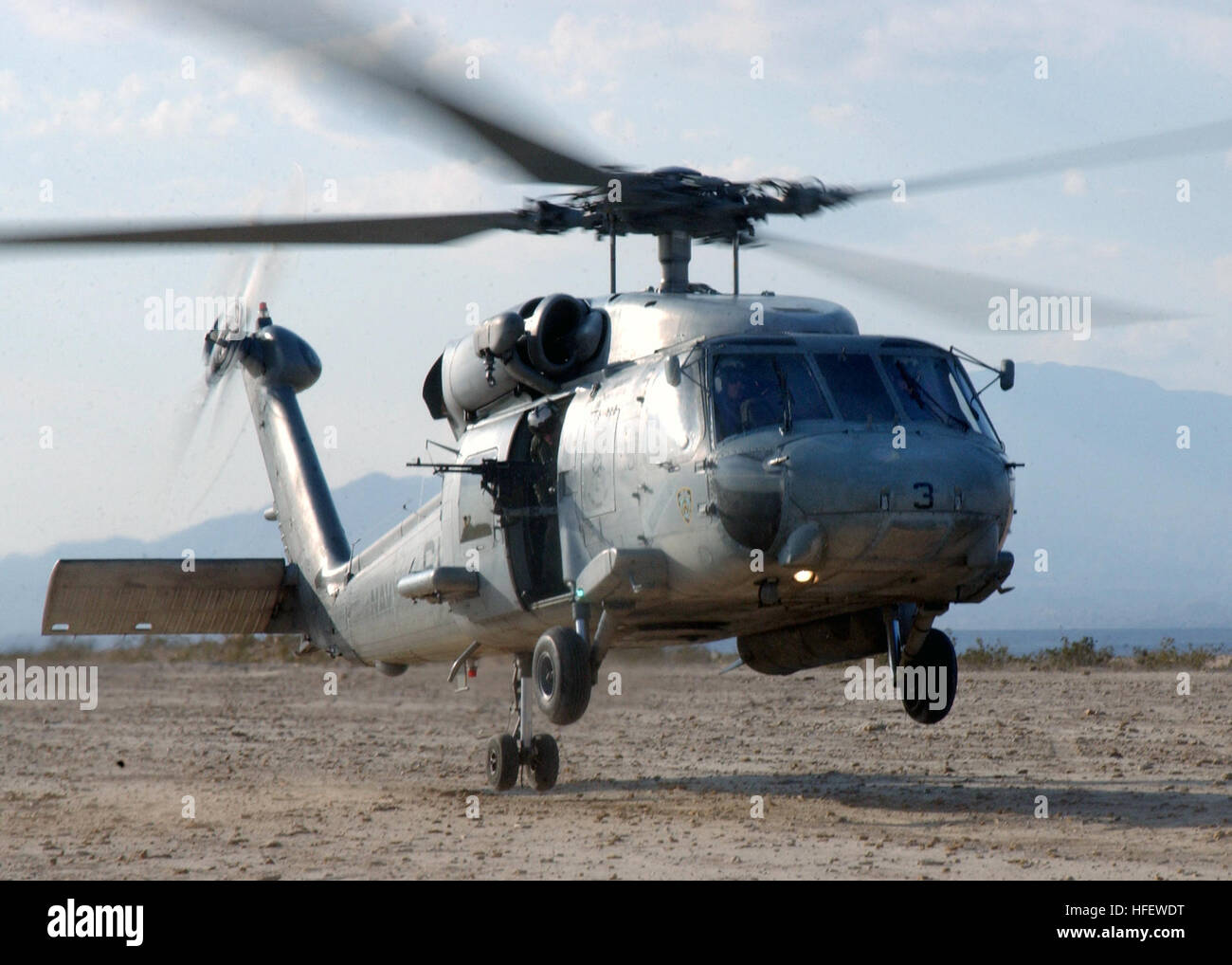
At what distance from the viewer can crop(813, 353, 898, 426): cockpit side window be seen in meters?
9.63

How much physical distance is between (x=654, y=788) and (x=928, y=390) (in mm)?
4863

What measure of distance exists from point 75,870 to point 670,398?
188 inches

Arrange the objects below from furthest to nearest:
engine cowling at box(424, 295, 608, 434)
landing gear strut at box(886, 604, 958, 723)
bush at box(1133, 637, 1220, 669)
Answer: bush at box(1133, 637, 1220, 669) < engine cowling at box(424, 295, 608, 434) < landing gear strut at box(886, 604, 958, 723)

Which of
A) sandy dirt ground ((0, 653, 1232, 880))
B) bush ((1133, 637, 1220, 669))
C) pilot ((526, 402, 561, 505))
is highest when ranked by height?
pilot ((526, 402, 561, 505))

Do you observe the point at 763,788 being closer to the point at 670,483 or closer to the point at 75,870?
the point at 670,483

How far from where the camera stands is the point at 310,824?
1090 cm

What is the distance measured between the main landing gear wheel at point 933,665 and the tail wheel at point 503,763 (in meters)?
3.98

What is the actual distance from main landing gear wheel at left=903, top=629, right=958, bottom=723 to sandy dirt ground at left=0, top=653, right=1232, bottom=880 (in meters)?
0.76

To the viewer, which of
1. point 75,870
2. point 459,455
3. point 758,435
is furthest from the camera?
point 459,455

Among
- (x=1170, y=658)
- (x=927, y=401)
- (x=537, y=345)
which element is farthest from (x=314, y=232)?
(x=1170, y=658)

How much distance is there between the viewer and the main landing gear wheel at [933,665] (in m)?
10.6

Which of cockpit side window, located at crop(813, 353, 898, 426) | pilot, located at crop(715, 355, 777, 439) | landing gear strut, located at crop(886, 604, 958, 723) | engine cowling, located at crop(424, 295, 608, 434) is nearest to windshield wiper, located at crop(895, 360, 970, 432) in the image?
cockpit side window, located at crop(813, 353, 898, 426)

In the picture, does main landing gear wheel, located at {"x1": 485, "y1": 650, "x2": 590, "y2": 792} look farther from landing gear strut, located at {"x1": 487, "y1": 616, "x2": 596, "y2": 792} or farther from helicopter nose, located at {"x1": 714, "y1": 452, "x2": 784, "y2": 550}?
helicopter nose, located at {"x1": 714, "y1": 452, "x2": 784, "y2": 550}
